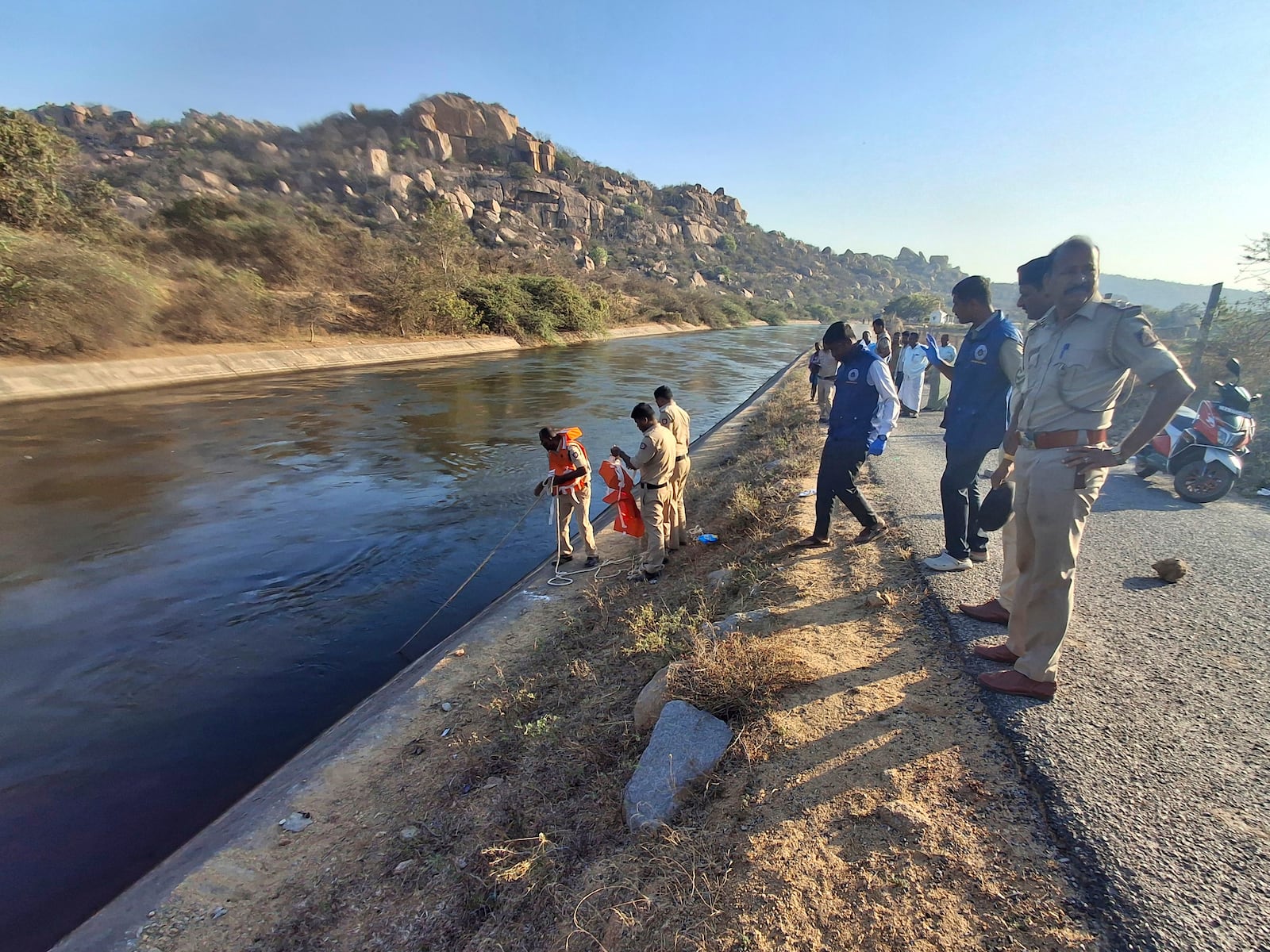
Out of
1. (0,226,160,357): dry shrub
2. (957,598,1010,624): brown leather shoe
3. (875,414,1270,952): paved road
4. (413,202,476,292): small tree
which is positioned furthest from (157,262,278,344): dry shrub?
(957,598,1010,624): brown leather shoe

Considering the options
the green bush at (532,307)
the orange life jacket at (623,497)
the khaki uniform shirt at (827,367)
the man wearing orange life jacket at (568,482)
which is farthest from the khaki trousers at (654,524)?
the green bush at (532,307)

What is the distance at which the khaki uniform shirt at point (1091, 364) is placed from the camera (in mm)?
2527

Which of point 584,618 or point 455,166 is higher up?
point 455,166

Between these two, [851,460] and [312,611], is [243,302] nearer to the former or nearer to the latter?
[312,611]

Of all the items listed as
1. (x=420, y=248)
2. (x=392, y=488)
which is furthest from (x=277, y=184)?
(x=392, y=488)

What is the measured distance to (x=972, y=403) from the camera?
4.22 meters

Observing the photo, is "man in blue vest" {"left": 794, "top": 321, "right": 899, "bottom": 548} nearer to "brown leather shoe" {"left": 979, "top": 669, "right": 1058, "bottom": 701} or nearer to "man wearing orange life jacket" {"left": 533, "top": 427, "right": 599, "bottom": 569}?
"brown leather shoe" {"left": 979, "top": 669, "right": 1058, "bottom": 701}

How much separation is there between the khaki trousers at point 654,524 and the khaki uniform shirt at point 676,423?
54 centimetres

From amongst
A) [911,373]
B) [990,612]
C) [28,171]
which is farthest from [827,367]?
[28,171]

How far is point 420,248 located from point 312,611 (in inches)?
1485

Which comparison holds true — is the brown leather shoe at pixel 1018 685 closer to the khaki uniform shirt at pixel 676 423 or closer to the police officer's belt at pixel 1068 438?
the police officer's belt at pixel 1068 438

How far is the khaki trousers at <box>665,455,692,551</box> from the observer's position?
673cm

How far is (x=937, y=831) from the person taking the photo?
2160 millimetres

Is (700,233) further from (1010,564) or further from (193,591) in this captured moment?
(1010,564)
